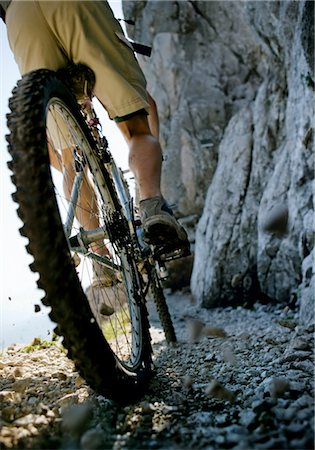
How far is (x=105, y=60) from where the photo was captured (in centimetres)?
210

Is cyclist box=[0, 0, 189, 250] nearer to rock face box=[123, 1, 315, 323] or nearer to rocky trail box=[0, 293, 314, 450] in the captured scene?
rocky trail box=[0, 293, 314, 450]

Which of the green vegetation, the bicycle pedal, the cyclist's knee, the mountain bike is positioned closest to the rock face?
the bicycle pedal

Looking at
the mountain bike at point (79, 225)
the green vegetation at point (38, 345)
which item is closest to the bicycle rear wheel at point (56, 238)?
the mountain bike at point (79, 225)

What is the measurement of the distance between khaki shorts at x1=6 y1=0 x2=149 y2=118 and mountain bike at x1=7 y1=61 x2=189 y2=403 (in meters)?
0.09

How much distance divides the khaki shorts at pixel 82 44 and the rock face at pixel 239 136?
2.19 m

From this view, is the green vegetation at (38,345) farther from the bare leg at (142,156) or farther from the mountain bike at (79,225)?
the bare leg at (142,156)

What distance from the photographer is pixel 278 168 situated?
567 centimetres

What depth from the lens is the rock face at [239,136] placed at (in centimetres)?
451

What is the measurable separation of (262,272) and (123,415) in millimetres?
4447

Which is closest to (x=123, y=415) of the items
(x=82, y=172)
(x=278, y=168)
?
(x=82, y=172)

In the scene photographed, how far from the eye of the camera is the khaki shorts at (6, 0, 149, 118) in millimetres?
1994

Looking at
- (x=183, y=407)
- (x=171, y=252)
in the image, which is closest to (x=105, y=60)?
(x=171, y=252)

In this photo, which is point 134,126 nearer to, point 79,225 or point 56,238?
point 79,225

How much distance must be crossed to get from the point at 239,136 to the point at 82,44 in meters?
6.63
